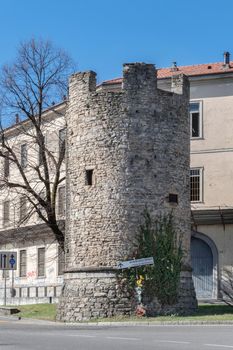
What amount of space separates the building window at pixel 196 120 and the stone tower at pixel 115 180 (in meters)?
9.19

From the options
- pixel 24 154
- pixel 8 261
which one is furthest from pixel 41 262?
pixel 8 261

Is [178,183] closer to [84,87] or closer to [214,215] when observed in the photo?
[84,87]

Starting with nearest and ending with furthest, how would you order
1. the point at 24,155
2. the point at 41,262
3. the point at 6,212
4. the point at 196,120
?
the point at 196,120
the point at 24,155
the point at 41,262
the point at 6,212

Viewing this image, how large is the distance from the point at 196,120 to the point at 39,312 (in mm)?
12773

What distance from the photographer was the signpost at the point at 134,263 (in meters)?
28.1

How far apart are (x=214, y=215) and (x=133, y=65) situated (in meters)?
11.4

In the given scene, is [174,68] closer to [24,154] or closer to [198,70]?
[198,70]

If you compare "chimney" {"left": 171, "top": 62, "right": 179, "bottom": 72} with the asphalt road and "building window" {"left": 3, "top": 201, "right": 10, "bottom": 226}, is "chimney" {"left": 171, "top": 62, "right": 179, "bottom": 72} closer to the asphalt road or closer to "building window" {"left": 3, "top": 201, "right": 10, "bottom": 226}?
"building window" {"left": 3, "top": 201, "right": 10, "bottom": 226}

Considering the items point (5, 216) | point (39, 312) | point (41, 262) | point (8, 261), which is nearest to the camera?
point (39, 312)

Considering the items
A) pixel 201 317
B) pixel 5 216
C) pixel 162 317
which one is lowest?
pixel 162 317

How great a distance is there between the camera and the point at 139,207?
28.5 m

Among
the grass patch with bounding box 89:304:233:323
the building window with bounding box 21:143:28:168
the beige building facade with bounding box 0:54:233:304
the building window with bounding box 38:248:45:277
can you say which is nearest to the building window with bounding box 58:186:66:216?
the building window with bounding box 21:143:28:168

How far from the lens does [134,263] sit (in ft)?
92.2

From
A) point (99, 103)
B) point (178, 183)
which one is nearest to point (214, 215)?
point (178, 183)
